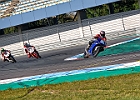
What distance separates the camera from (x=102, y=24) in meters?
32.5

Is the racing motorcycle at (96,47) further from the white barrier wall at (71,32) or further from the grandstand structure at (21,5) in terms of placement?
the grandstand structure at (21,5)

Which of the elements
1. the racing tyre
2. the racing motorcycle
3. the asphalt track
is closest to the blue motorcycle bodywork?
the racing motorcycle

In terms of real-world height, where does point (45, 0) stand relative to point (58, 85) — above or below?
above

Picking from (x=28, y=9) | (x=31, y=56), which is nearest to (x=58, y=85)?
(x=31, y=56)

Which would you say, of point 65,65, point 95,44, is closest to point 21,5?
point 95,44

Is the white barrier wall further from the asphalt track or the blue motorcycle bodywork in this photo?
the asphalt track

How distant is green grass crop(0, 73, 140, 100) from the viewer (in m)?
8.22

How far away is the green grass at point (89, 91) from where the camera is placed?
822 centimetres

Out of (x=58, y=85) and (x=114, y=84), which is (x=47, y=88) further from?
(x=114, y=84)

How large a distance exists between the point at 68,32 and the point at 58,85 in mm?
23442

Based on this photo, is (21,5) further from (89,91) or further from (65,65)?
(89,91)

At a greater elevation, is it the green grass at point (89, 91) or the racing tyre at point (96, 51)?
the green grass at point (89, 91)

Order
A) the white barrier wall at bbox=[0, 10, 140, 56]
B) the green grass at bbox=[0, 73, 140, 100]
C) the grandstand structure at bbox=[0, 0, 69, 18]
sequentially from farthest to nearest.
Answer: the grandstand structure at bbox=[0, 0, 69, 18], the white barrier wall at bbox=[0, 10, 140, 56], the green grass at bbox=[0, 73, 140, 100]

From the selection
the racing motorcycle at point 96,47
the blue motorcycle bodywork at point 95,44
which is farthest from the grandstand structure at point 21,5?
the racing motorcycle at point 96,47
